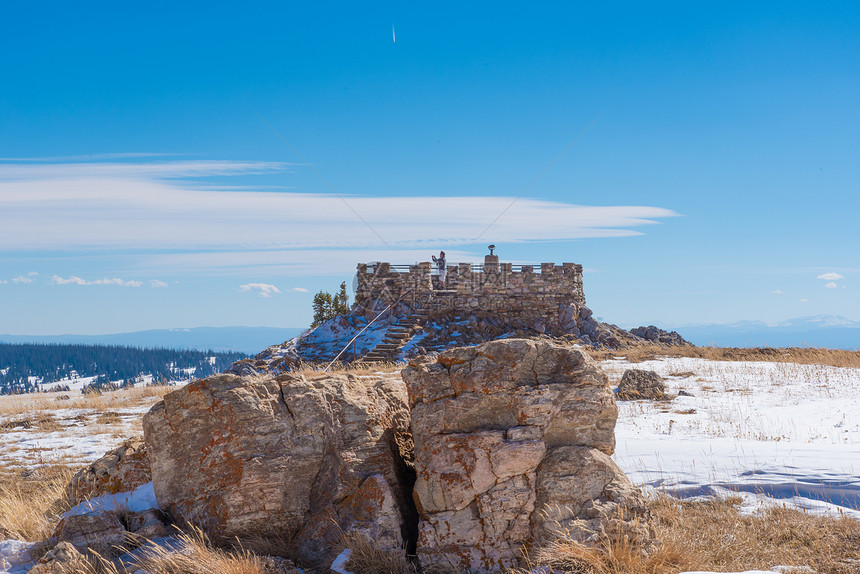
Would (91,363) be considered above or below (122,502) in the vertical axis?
below

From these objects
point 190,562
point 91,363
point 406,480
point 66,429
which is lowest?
point 91,363

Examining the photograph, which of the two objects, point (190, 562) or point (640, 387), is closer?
point (190, 562)

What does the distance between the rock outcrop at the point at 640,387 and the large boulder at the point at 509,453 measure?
406 inches

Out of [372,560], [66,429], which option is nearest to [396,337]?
[66,429]

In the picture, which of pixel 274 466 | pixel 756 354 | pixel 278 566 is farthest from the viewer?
pixel 756 354

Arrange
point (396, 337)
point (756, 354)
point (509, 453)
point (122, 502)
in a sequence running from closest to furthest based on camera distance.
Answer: point (509, 453) → point (122, 502) → point (756, 354) → point (396, 337)

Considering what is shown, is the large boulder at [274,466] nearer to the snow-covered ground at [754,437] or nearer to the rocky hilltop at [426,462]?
the rocky hilltop at [426,462]

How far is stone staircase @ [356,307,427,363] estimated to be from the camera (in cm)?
2812

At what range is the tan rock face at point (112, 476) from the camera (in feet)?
25.3

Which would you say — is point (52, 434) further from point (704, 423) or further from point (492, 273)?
point (492, 273)

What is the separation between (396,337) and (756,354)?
51.7ft

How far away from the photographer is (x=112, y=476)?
25.5 ft

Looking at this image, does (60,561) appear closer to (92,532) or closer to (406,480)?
(92,532)

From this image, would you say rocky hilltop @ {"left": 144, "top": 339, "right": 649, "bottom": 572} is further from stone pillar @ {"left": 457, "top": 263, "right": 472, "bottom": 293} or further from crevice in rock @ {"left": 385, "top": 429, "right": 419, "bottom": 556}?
stone pillar @ {"left": 457, "top": 263, "right": 472, "bottom": 293}
